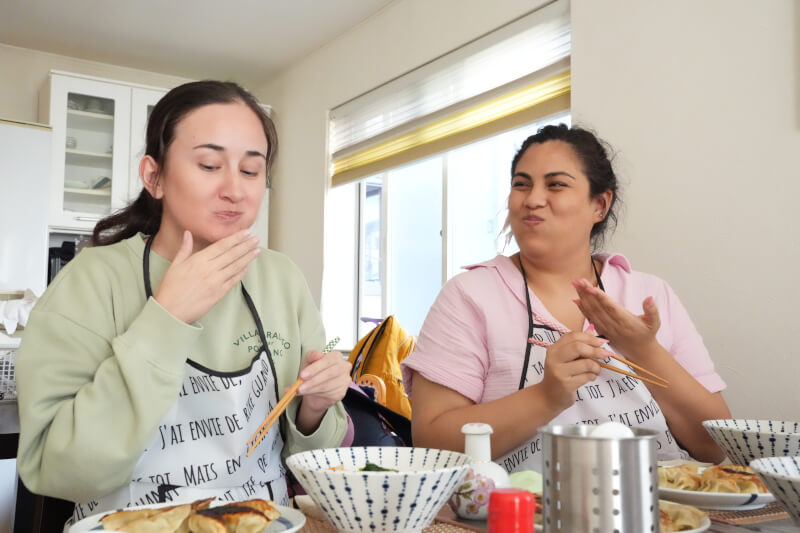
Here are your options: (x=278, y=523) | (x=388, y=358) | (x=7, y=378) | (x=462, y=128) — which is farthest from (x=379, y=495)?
(x=462, y=128)

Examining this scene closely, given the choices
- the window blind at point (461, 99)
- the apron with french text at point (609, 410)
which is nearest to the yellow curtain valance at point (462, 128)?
the window blind at point (461, 99)

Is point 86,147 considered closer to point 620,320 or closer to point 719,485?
point 620,320

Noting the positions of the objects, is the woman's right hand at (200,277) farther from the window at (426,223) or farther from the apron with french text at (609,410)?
the window at (426,223)

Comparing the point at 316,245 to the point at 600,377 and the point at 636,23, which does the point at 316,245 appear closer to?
the point at 636,23

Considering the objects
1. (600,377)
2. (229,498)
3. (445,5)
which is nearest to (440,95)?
(445,5)

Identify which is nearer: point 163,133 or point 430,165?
point 163,133

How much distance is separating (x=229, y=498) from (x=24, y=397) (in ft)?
1.09

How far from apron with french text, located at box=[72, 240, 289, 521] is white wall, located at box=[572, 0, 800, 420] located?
1491 millimetres

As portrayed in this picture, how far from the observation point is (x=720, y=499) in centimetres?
90

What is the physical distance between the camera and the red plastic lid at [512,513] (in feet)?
2.09

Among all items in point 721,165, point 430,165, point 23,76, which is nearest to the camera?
point 721,165

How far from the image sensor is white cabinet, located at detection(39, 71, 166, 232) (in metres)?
4.09

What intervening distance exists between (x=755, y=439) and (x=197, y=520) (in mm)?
793

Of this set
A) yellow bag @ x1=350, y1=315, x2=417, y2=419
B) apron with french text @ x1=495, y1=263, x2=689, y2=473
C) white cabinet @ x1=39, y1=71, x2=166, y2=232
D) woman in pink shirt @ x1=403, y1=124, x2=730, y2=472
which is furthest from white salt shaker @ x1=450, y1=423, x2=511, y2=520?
white cabinet @ x1=39, y1=71, x2=166, y2=232
